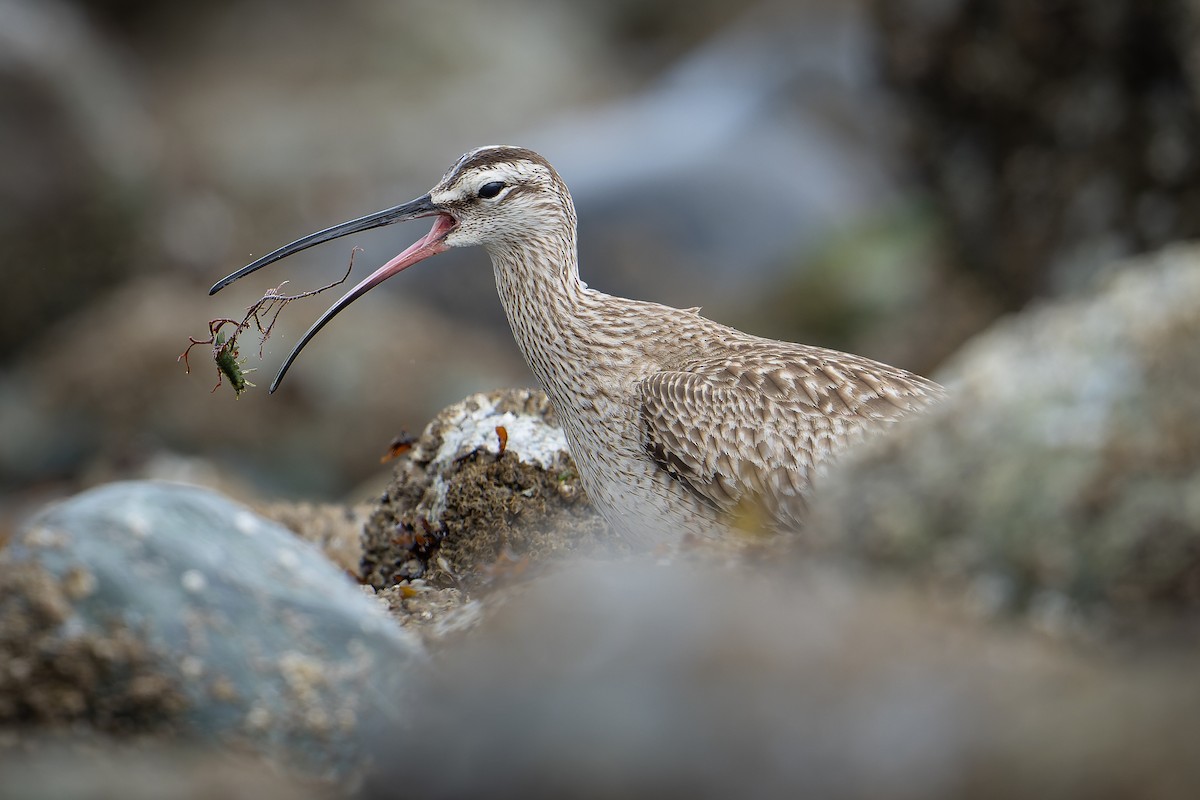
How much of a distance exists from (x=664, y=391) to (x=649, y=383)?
0.14 metres

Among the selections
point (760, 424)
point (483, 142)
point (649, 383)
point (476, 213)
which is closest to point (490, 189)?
point (476, 213)

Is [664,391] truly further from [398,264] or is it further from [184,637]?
[184,637]

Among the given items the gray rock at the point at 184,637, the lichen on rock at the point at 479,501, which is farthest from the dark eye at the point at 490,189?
the gray rock at the point at 184,637

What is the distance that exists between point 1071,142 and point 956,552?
36.9 feet

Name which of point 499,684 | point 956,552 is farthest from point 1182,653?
point 499,684

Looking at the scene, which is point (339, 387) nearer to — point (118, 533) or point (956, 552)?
point (118, 533)

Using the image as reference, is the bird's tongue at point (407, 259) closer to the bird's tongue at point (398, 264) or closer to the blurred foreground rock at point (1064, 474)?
the bird's tongue at point (398, 264)

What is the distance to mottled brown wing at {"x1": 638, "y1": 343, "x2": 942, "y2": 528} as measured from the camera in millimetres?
7176

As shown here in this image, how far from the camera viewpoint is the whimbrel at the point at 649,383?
23.7 ft

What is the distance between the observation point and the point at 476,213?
26.4ft

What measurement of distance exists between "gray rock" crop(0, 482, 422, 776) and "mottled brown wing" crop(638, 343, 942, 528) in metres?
2.41

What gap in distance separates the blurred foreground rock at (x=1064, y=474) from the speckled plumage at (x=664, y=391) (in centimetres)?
227

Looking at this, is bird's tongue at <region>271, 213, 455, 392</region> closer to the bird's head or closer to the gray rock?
the bird's head

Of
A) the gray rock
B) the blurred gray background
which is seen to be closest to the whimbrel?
the gray rock
